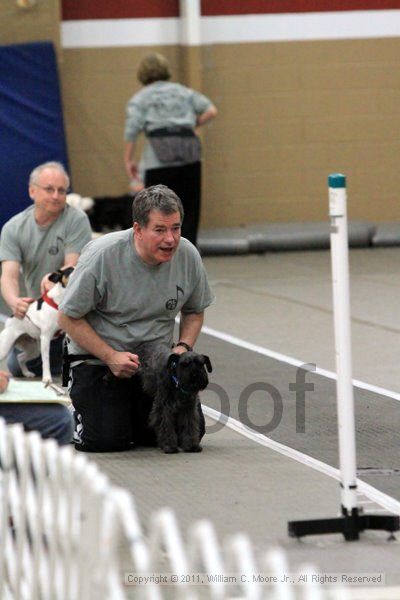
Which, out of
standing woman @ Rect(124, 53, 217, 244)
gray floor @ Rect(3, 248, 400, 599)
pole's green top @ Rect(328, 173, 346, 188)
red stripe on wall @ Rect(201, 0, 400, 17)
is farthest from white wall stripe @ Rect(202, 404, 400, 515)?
red stripe on wall @ Rect(201, 0, 400, 17)

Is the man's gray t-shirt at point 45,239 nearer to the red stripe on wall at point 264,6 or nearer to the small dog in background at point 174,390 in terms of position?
the small dog in background at point 174,390

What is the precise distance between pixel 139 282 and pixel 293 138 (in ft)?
29.0

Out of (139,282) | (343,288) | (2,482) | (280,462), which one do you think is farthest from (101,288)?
(2,482)

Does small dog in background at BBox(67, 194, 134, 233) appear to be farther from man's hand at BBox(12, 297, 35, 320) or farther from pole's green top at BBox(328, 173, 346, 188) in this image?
pole's green top at BBox(328, 173, 346, 188)

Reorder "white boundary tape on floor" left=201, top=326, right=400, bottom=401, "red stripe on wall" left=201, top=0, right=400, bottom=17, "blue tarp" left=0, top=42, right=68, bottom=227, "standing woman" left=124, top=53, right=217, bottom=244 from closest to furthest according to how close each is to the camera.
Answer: "white boundary tape on floor" left=201, top=326, right=400, bottom=401
"standing woman" left=124, top=53, right=217, bottom=244
"blue tarp" left=0, top=42, right=68, bottom=227
"red stripe on wall" left=201, top=0, right=400, bottom=17

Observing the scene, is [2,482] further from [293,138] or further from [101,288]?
[293,138]

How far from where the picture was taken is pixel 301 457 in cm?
592

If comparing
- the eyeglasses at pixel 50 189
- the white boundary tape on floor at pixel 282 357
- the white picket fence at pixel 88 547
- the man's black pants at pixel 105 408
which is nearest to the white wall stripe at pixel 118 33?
the white boundary tape on floor at pixel 282 357

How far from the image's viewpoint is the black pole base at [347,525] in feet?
15.4

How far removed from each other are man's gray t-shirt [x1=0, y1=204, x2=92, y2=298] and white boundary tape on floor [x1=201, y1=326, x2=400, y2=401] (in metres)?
1.49

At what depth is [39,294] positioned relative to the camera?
7840 millimetres

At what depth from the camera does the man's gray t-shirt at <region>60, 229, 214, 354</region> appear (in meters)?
5.91

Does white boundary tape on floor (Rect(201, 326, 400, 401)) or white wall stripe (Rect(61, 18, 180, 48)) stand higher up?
white wall stripe (Rect(61, 18, 180, 48))

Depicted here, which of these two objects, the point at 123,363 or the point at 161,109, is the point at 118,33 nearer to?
the point at 161,109
